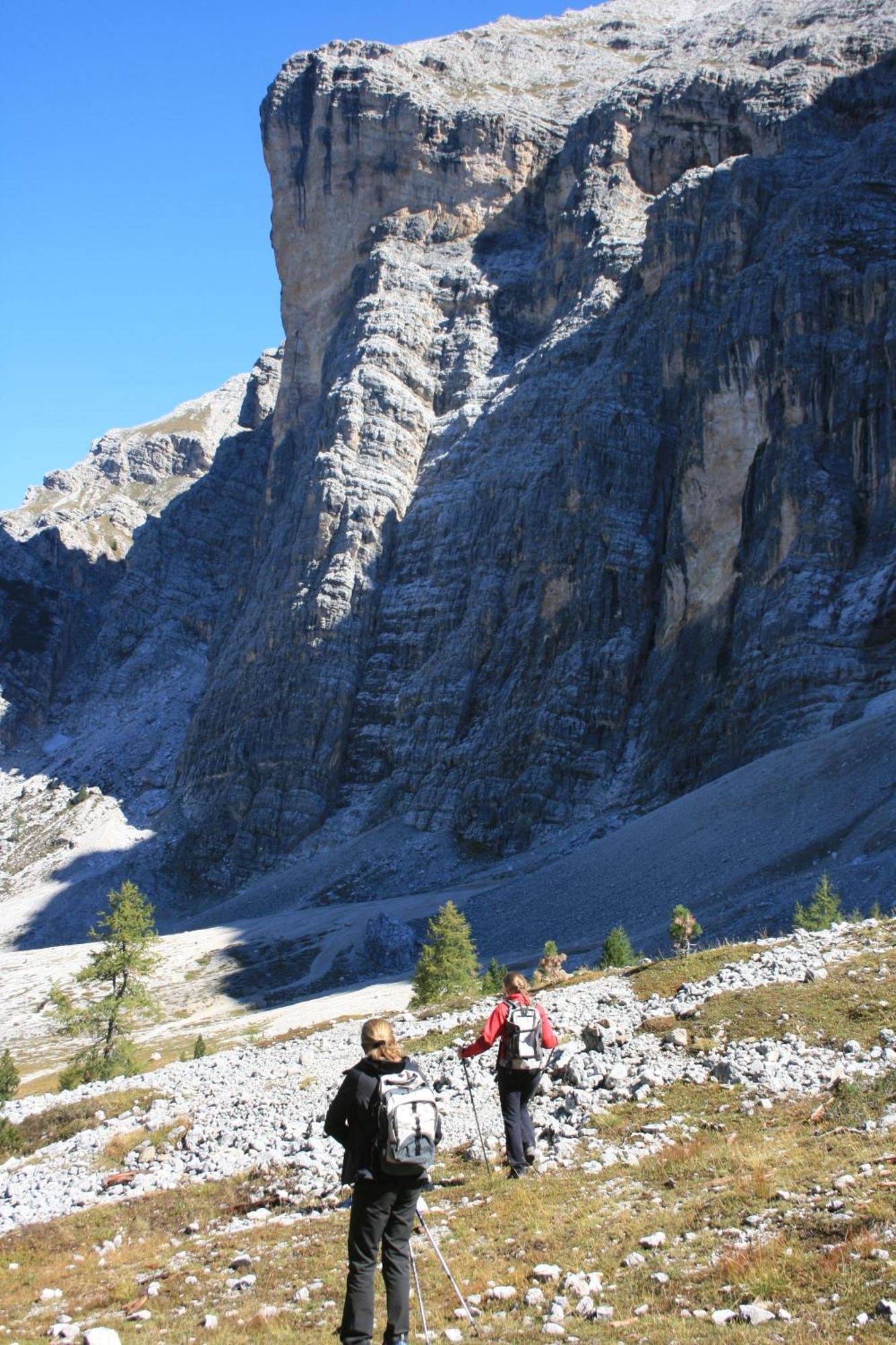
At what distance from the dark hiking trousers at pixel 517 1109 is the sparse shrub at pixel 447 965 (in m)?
20.0

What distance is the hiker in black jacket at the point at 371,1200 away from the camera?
23.2 feet

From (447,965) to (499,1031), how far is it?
1061 inches

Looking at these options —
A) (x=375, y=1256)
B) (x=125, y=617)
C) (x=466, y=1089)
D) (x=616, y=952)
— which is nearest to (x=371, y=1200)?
(x=375, y=1256)

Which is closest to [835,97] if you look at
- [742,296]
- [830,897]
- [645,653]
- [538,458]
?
[742,296]

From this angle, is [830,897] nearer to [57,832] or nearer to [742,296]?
[742,296]

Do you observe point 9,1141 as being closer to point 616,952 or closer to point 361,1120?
point 361,1120

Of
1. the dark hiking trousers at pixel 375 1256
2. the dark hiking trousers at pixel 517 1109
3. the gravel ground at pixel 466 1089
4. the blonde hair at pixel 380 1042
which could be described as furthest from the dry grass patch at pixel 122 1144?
the blonde hair at pixel 380 1042

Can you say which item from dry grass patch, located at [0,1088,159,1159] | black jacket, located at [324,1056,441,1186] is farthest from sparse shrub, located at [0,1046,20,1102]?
black jacket, located at [324,1056,441,1186]

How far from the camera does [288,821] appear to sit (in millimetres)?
102688

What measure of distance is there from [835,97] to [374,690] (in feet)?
242

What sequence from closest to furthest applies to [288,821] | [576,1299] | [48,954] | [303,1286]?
[576,1299] → [303,1286] → [48,954] → [288,821]

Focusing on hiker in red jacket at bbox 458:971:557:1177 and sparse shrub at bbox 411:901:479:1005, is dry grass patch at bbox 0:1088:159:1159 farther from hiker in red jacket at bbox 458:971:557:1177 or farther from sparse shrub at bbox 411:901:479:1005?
sparse shrub at bbox 411:901:479:1005

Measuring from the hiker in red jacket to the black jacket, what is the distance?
2906 millimetres

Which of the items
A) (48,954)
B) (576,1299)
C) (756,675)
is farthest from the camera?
(48,954)
